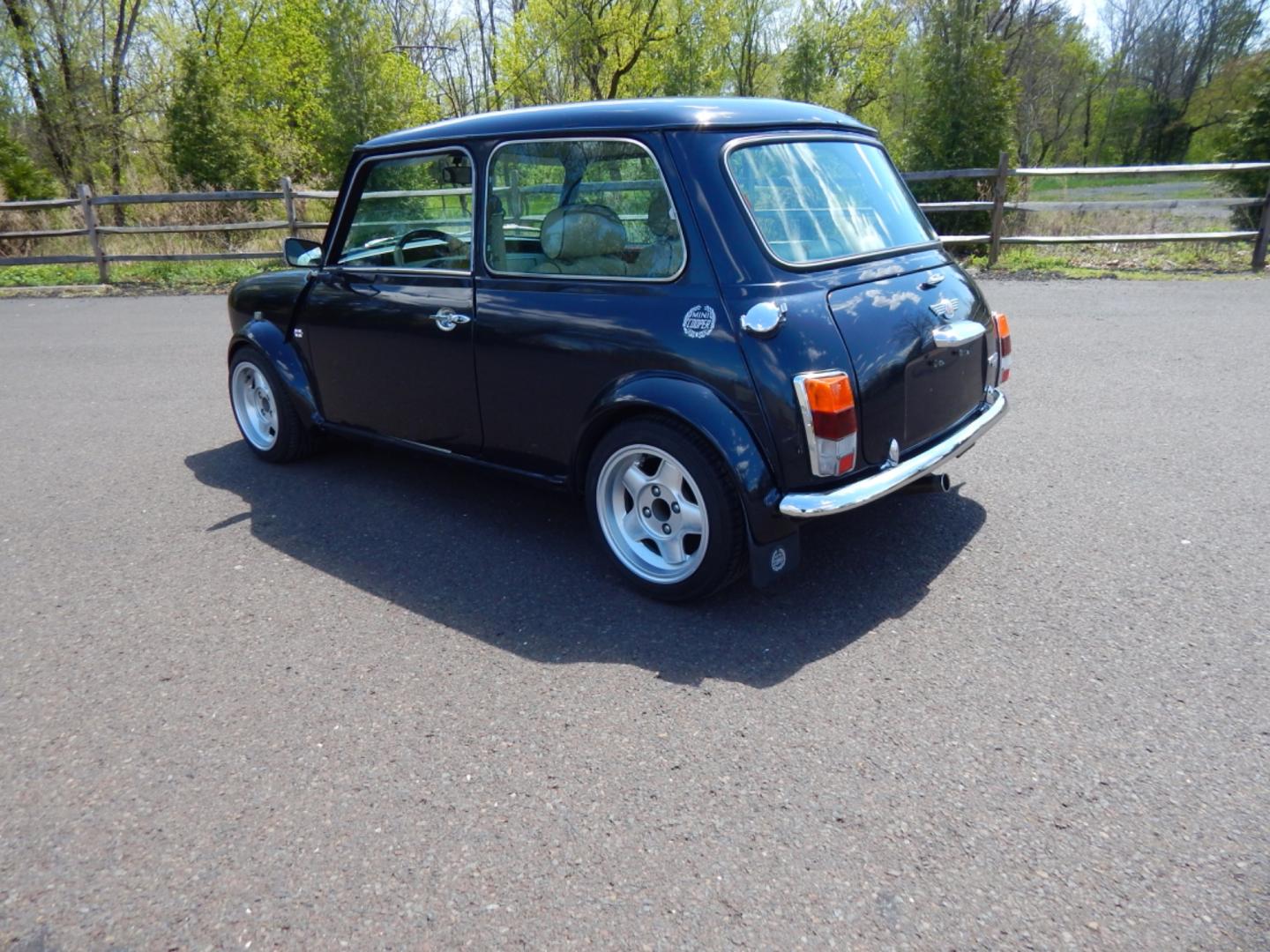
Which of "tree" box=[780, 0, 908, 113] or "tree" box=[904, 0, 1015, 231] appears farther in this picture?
"tree" box=[780, 0, 908, 113]

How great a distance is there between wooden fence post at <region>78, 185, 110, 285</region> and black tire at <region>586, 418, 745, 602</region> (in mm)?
14194

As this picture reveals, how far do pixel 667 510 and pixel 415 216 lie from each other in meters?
2.11

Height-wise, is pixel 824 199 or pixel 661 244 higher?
pixel 824 199

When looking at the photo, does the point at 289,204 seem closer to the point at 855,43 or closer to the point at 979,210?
the point at 979,210

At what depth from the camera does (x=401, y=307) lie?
Answer: 4.36 metres

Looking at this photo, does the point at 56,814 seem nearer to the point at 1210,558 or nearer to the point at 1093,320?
the point at 1210,558

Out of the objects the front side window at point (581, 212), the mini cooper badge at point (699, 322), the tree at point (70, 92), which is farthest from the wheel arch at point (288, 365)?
the tree at point (70, 92)

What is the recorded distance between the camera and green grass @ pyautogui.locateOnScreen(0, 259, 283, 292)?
1443 cm

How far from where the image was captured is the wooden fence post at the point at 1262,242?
12.0m

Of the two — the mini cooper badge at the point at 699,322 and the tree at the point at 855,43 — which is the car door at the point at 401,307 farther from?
the tree at the point at 855,43

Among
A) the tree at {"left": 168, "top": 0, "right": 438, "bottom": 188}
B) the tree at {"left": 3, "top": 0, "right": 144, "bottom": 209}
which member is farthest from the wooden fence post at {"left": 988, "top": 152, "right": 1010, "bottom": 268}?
the tree at {"left": 3, "top": 0, "right": 144, "bottom": 209}

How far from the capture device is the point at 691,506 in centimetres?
350

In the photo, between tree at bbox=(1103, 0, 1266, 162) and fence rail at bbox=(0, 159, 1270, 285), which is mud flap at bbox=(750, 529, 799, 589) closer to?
fence rail at bbox=(0, 159, 1270, 285)

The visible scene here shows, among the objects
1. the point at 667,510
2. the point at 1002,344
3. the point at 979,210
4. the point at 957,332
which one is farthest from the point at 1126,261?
the point at 667,510
